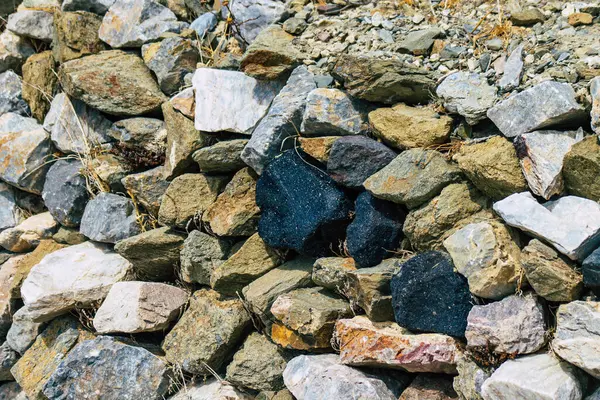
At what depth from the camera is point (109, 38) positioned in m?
6.25

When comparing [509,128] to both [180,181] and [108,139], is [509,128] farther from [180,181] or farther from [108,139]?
[108,139]

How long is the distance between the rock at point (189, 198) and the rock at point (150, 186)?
0.29 meters

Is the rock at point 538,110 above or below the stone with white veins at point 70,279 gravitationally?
above

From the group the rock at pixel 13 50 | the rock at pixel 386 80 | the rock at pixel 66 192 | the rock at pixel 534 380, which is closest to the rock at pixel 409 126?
the rock at pixel 386 80

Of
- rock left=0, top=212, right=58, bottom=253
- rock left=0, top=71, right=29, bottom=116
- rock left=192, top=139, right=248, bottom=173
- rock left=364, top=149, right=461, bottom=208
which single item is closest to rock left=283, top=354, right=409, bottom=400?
rock left=364, top=149, right=461, bottom=208

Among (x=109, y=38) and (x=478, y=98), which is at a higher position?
(x=478, y=98)

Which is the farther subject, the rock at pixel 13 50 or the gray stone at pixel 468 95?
the rock at pixel 13 50

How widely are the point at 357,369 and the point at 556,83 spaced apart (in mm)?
2008

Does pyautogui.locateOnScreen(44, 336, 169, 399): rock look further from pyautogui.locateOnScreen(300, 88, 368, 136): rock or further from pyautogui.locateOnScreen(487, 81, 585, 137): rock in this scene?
pyautogui.locateOnScreen(487, 81, 585, 137): rock

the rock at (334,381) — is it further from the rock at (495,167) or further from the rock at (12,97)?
the rock at (12,97)

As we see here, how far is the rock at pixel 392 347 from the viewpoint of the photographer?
398cm

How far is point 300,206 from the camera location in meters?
4.76

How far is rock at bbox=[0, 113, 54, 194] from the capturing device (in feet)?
21.2

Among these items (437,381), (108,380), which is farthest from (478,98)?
(108,380)
